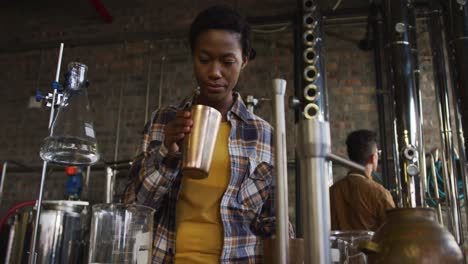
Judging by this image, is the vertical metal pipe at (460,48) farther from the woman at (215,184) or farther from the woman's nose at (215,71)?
the woman's nose at (215,71)

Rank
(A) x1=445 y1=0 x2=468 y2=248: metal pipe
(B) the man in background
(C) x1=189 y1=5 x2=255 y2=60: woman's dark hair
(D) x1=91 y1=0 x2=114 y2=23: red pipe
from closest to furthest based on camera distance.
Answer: (C) x1=189 y1=5 x2=255 y2=60: woman's dark hair → (A) x1=445 y1=0 x2=468 y2=248: metal pipe → (B) the man in background → (D) x1=91 y1=0 x2=114 y2=23: red pipe

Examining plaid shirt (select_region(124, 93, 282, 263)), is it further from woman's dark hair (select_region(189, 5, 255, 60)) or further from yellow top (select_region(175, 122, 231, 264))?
woman's dark hair (select_region(189, 5, 255, 60))

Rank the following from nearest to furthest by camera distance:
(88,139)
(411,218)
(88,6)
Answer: (411,218) → (88,139) → (88,6)

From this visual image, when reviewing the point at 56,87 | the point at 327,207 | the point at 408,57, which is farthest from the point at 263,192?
the point at 408,57

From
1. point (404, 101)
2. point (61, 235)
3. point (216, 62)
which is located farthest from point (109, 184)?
point (216, 62)

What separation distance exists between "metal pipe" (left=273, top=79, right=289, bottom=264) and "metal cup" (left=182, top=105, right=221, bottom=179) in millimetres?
176

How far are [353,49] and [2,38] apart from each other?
3.41 metres

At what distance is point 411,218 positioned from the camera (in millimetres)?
658

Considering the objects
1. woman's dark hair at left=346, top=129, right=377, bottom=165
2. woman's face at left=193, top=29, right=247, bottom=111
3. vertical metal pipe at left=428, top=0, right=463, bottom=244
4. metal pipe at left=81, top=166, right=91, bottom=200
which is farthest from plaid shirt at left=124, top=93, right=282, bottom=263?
metal pipe at left=81, top=166, right=91, bottom=200

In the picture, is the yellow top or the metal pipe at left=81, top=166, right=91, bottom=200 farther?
the metal pipe at left=81, top=166, right=91, bottom=200

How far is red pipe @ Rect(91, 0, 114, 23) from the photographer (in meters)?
4.32

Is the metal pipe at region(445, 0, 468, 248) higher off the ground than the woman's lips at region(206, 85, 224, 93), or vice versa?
the metal pipe at region(445, 0, 468, 248)

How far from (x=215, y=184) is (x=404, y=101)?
4.23 feet

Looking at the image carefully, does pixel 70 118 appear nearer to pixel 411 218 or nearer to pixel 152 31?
pixel 411 218
